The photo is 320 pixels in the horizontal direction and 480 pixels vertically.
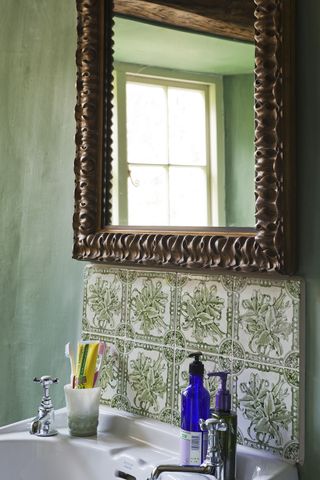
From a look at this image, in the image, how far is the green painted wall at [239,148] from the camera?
1.13 m

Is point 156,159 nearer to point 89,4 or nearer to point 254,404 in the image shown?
point 89,4

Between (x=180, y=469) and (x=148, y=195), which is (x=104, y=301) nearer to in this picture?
(x=148, y=195)

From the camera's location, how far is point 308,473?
3.46 ft

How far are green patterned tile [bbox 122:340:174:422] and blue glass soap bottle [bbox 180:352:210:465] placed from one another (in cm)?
15

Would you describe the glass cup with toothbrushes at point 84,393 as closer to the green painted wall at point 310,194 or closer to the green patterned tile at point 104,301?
the green patterned tile at point 104,301

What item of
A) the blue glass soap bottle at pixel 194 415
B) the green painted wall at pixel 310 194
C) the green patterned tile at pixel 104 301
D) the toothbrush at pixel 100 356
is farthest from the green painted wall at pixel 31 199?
the green painted wall at pixel 310 194

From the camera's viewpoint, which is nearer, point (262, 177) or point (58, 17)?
point (262, 177)

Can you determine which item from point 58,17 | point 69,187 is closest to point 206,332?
point 69,187

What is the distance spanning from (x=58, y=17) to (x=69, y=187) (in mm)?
421

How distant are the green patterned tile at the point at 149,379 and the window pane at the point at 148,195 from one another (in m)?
0.26

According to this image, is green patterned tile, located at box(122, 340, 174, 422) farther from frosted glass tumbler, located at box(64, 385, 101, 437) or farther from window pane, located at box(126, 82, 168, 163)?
window pane, located at box(126, 82, 168, 163)

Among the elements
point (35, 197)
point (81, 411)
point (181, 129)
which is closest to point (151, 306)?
point (81, 411)

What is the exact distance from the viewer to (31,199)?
5.26 feet

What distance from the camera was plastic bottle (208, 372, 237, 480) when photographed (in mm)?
1047
